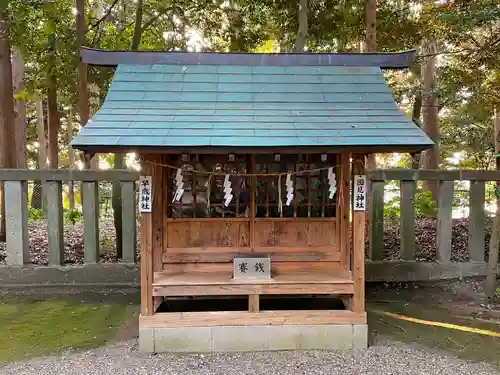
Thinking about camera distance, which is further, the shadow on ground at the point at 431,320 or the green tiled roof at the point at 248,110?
the shadow on ground at the point at 431,320

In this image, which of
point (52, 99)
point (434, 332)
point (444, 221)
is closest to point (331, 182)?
point (434, 332)

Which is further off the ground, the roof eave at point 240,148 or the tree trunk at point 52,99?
the tree trunk at point 52,99

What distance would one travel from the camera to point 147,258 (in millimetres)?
5148

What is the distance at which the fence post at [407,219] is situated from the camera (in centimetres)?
770

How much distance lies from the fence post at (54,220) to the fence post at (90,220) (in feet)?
1.55

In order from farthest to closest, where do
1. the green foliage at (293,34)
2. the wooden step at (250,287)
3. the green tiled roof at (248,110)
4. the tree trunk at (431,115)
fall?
the tree trunk at (431,115) < the green foliage at (293,34) < the wooden step at (250,287) < the green tiled roof at (248,110)

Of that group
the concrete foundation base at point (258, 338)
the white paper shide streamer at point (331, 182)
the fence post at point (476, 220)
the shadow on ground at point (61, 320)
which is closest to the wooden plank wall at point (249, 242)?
the white paper shide streamer at point (331, 182)

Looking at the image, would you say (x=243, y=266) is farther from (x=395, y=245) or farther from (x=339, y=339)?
(x=395, y=245)

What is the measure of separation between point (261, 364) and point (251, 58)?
4386mm

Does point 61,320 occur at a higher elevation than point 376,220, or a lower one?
lower

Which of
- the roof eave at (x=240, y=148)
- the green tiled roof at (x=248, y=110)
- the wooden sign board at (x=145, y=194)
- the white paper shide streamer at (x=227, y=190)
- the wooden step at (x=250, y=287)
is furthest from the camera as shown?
the white paper shide streamer at (x=227, y=190)

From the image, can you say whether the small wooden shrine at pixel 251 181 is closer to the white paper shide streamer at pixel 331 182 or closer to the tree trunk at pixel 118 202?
the white paper shide streamer at pixel 331 182

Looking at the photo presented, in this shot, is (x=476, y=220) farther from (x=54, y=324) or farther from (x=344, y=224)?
(x=54, y=324)

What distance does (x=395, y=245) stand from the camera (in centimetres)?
953
